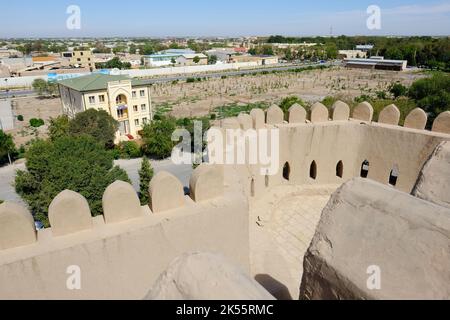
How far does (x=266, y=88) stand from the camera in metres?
58.7

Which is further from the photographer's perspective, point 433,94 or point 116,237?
point 433,94

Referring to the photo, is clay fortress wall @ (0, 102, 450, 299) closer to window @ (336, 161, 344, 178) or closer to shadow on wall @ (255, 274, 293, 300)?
shadow on wall @ (255, 274, 293, 300)

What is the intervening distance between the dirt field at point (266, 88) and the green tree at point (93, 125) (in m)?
15.7

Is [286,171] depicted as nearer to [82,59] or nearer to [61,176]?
[61,176]

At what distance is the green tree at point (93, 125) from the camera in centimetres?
2556

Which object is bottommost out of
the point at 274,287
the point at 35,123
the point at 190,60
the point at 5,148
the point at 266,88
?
the point at 5,148

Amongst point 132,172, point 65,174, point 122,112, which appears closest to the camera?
point 65,174

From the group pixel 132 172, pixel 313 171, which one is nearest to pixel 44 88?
pixel 132 172

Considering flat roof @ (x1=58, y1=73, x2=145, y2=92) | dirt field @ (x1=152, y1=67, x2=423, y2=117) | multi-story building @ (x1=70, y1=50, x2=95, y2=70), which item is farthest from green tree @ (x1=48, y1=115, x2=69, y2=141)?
multi-story building @ (x1=70, y1=50, x2=95, y2=70)

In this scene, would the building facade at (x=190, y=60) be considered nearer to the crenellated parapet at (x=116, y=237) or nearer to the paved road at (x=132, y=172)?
the paved road at (x=132, y=172)

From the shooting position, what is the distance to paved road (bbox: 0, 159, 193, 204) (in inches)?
834

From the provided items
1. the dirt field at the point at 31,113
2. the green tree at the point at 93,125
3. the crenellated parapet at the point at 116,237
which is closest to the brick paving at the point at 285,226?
the crenellated parapet at the point at 116,237

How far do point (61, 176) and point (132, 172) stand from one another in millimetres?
10214
